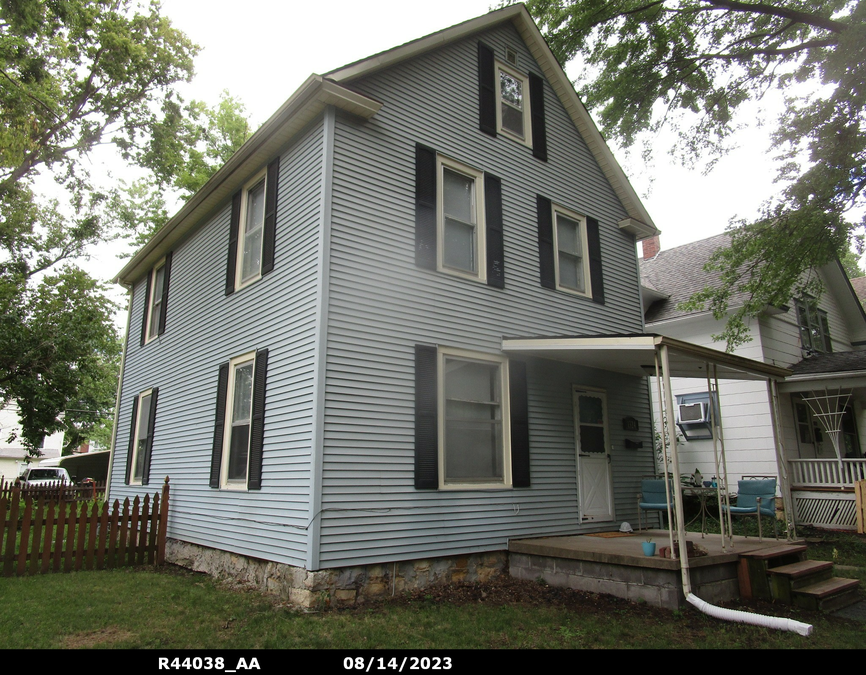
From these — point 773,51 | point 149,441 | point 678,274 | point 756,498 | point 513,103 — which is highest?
point 773,51

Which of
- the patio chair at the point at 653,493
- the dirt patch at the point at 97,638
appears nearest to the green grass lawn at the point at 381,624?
the dirt patch at the point at 97,638

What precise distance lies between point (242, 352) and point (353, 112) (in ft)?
11.5

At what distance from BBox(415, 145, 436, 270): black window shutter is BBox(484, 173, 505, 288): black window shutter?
0.97 metres

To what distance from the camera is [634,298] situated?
11070 mm

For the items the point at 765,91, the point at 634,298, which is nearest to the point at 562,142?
the point at 634,298

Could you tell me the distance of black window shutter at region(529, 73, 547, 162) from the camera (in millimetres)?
9867

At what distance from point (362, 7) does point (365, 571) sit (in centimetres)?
904

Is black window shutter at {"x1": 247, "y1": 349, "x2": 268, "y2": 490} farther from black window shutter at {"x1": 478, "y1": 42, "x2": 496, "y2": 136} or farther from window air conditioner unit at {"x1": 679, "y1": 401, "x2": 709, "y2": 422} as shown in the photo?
window air conditioner unit at {"x1": 679, "y1": 401, "x2": 709, "y2": 422}

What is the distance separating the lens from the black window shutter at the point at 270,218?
7910mm

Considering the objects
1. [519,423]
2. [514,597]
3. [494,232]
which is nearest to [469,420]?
[519,423]

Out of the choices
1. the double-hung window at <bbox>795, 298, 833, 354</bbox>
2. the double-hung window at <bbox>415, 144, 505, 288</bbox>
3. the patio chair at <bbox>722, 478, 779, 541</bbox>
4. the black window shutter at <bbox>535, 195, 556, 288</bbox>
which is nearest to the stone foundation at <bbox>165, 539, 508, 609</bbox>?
the patio chair at <bbox>722, 478, 779, 541</bbox>

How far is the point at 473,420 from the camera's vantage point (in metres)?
7.80

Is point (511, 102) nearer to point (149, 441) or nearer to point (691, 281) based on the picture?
point (691, 281)

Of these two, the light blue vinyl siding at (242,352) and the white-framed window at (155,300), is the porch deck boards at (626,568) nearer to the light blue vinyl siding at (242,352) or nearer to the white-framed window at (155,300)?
the light blue vinyl siding at (242,352)
